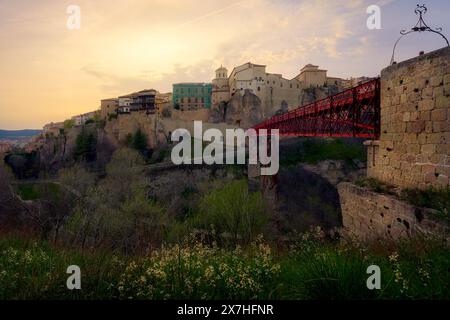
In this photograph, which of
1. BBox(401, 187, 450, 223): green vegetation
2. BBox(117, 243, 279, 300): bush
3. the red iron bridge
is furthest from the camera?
the red iron bridge

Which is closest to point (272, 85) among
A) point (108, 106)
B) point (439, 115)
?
point (108, 106)

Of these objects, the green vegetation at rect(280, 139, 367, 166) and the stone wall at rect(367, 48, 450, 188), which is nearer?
the stone wall at rect(367, 48, 450, 188)

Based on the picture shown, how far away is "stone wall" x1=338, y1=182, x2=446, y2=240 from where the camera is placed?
5.59m

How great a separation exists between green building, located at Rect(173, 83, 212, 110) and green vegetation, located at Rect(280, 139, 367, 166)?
95.8ft

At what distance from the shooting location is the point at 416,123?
6.78m

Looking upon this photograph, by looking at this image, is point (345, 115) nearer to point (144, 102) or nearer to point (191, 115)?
point (191, 115)

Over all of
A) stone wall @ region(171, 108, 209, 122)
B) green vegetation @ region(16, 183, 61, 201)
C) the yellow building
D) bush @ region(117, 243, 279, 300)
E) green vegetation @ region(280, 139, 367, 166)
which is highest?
the yellow building

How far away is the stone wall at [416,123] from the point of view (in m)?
6.08

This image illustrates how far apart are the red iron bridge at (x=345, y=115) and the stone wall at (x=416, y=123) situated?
0.84 metres

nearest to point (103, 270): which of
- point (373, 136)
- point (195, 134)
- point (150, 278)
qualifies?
point (150, 278)

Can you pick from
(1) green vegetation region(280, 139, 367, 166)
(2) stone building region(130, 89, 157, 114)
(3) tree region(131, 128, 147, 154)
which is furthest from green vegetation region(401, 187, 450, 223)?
(2) stone building region(130, 89, 157, 114)

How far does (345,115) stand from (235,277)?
33.7 feet

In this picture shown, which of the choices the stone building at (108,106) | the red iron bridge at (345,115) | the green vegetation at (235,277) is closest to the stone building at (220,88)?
the stone building at (108,106)

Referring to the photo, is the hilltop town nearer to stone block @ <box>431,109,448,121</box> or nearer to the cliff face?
the cliff face
